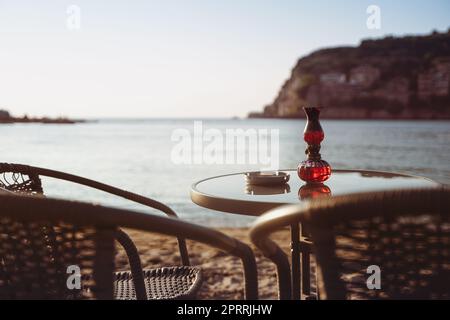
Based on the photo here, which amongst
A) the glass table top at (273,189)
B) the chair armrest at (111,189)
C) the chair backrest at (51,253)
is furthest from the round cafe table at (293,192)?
the chair backrest at (51,253)

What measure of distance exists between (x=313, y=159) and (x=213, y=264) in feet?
9.27

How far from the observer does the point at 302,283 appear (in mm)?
2508

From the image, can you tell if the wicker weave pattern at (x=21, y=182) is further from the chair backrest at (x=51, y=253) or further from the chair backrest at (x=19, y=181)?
the chair backrest at (x=51, y=253)

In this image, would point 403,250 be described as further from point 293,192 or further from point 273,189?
point 273,189

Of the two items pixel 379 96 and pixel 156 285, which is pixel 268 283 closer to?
pixel 156 285

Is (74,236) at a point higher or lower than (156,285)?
higher

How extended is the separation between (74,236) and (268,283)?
3209 mm

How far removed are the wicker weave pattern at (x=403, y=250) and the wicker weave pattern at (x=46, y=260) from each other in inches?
18.5

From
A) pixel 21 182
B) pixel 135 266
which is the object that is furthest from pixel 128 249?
pixel 21 182

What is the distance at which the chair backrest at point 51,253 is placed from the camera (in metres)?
0.98

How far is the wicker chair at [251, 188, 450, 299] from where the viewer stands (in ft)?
2.90

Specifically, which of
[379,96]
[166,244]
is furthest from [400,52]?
[166,244]

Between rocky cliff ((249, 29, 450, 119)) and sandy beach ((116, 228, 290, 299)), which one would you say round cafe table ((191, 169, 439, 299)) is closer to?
sandy beach ((116, 228, 290, 299))

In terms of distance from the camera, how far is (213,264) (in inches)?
190
